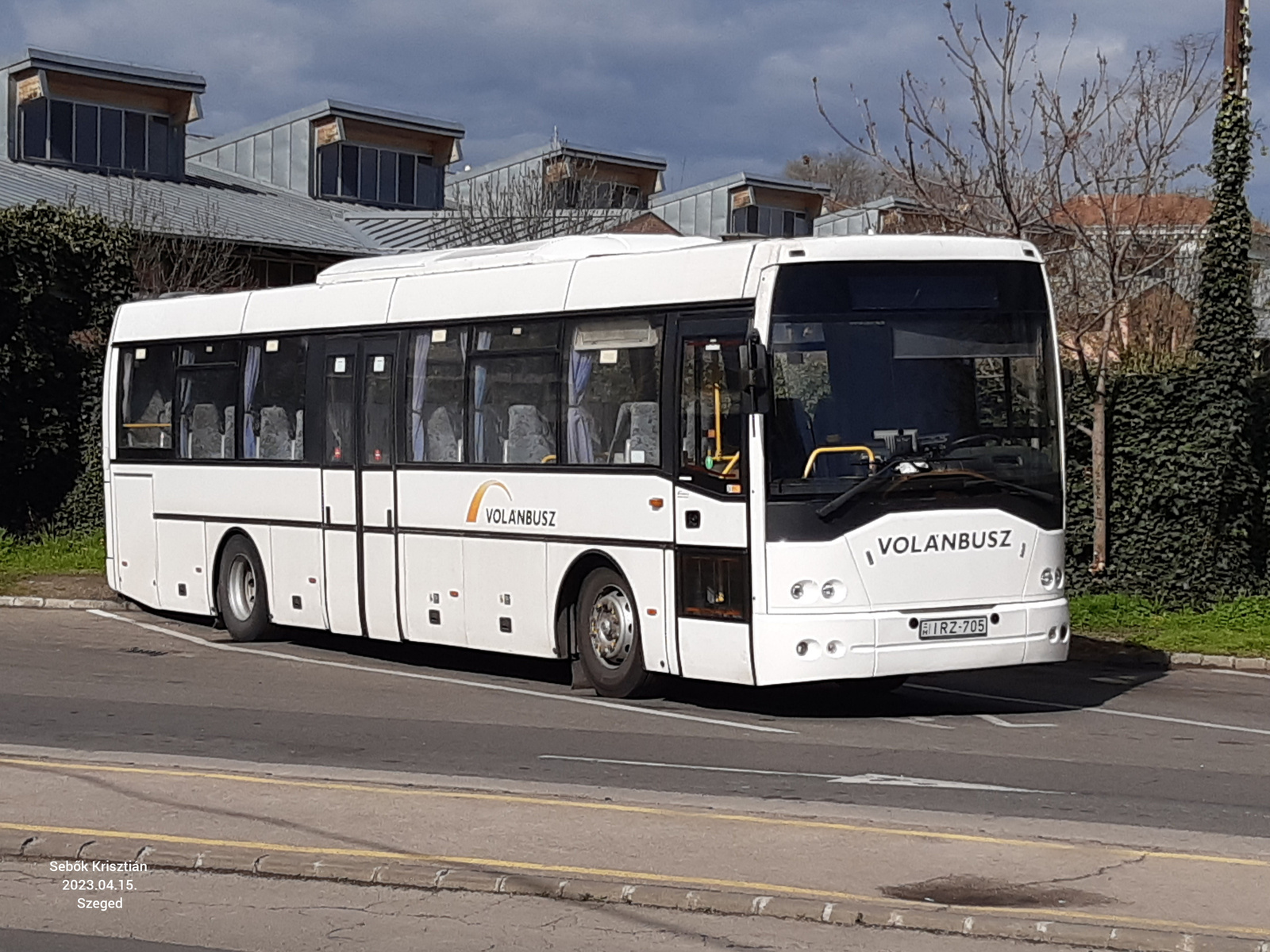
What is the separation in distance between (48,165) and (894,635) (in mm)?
36782

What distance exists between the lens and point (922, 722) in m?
13.6

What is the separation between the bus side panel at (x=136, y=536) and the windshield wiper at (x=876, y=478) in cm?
935

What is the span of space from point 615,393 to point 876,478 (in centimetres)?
235

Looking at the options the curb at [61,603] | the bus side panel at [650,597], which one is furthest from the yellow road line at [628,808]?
the curb at [61,603]

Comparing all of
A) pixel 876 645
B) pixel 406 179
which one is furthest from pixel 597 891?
pixel 406 179

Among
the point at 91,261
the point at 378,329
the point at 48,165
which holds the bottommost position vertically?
the point at 378,329

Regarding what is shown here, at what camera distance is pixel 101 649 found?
59.9 ft

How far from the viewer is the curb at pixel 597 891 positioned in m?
6.93

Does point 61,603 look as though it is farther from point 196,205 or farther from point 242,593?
point 196,205

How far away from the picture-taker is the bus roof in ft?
44.5

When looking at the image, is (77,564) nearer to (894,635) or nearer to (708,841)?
(894,635)

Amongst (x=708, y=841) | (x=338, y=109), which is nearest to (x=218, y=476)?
(x=708, y=841)

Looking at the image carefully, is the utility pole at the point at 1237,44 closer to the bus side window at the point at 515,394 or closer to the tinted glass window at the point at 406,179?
the bus side window at the point at 515,394

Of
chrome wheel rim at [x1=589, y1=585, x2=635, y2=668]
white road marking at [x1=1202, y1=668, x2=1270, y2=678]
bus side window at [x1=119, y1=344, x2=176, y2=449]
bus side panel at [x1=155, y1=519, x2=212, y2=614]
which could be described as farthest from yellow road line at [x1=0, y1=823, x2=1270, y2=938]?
bus side window at [x1=119, y1=344, x2=176, y2=449]
